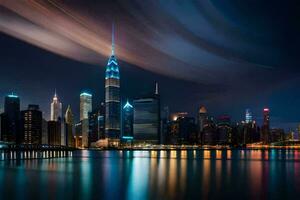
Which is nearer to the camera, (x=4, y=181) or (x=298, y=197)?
(x=298, y=197)

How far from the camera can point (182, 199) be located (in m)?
34.3

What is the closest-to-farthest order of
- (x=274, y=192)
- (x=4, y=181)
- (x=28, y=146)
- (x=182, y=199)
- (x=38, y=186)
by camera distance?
(x=182, y=199)
(x=274, y=192)
(x=38, y=186)
(x=4, y=181)
(x=28, y=146)

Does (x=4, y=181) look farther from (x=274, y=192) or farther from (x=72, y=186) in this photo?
(x=274, y=192)

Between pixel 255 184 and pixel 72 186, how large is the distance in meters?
19.5

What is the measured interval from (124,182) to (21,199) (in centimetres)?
1633

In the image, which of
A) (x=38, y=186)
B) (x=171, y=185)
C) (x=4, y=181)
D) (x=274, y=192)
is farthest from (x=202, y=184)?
(x=4, y=181)

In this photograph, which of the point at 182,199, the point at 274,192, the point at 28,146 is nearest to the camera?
the point at 182,199

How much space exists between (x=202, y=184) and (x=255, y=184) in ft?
19.0

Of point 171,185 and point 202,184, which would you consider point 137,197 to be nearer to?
point 171,185

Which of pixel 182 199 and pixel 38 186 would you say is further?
pixel 38 186

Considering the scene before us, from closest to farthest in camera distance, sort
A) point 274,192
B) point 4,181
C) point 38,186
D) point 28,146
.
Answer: point 274,192, point 38,186, point 4,181, point 28,146

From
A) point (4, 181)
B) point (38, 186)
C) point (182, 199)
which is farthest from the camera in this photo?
point (4, 181)

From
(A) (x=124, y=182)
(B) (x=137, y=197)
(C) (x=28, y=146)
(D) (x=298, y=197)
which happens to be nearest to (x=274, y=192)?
(D) (x=298, y=197)

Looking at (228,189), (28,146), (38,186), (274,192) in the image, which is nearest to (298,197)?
(274,192)
